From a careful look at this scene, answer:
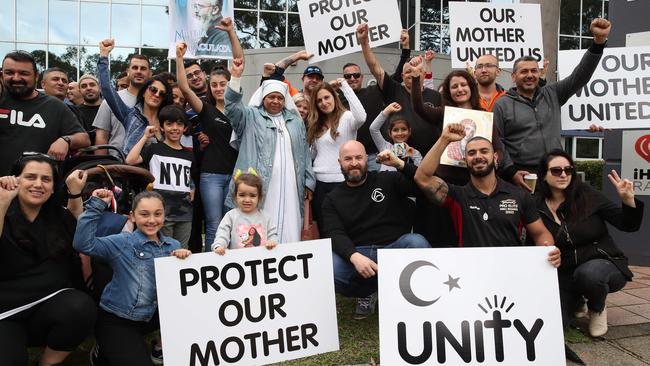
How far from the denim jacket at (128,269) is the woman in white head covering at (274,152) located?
3.96ft

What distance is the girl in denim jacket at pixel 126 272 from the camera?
11.8 feet

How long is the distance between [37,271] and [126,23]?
23.2m

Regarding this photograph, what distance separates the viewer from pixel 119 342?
361 cm

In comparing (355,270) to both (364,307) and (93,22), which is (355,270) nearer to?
(364,307)

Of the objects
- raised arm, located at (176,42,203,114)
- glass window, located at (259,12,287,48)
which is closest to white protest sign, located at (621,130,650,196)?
raised arm, located at (176,42,203,114)

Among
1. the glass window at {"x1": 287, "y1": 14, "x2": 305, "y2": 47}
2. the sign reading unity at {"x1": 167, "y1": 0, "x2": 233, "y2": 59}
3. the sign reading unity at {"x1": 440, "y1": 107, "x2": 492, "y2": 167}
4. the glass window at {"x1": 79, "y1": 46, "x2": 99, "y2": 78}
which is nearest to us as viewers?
the sign reading unity at {"x1": 440, "y1": 107, "x2": 492, "y2": 167}

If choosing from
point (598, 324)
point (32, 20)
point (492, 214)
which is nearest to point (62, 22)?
point (32, 20)

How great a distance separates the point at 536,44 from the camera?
6.71 metres

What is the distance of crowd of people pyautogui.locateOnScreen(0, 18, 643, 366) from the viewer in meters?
3.63

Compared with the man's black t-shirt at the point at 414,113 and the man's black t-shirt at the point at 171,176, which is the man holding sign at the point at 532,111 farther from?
the man's black t-shirt at the point at 171,176

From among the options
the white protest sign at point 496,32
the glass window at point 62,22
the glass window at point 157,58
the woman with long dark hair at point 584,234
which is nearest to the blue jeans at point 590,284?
the woman with long dark hair at point 584,234

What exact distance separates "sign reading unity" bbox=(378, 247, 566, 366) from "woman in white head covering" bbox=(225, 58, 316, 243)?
1.53 m

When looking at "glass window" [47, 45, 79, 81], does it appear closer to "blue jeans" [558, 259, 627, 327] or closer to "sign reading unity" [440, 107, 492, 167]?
"sign reading unity" [440, 107, 492, 167]

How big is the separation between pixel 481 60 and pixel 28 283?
456 centimetres
